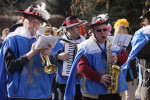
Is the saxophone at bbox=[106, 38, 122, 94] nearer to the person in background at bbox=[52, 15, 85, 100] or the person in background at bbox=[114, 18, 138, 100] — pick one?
the person in background at bbox=[52, 15, 85, 100]

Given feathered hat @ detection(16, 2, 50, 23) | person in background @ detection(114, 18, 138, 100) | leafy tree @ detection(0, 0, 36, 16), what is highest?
leafy tree @ detection(0, 0, 36, 16)

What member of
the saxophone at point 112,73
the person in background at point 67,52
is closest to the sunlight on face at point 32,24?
the saxophone at point 112,73

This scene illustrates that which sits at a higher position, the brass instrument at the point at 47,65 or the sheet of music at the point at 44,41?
the sheet of music at the point at 44,41

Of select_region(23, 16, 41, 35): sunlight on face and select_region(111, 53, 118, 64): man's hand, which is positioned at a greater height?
select_region(23, 16, 41, 35): sunlight on face

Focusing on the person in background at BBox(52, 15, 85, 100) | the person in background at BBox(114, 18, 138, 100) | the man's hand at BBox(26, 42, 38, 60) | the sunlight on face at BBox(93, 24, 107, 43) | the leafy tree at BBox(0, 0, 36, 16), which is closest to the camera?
the man's hand at BBox(26, 42, 38, 60)

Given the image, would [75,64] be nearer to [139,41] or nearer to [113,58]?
[113,58]

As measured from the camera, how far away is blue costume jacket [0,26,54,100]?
149 inches

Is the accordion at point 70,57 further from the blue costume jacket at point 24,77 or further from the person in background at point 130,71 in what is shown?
the blue costume jacket at point 24,77

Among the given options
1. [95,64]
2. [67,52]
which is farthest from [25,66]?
[67,52]

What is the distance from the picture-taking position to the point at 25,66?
12.6 ft

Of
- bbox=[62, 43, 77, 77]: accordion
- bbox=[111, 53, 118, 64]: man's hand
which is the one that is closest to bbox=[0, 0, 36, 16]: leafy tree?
bbox=[62, 43, 77, 77]: accordion

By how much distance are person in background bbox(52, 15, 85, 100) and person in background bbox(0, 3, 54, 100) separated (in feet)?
5.55

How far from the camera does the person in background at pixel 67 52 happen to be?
573 cm

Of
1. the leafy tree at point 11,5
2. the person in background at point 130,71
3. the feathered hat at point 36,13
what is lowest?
the person in background at point 130,71
